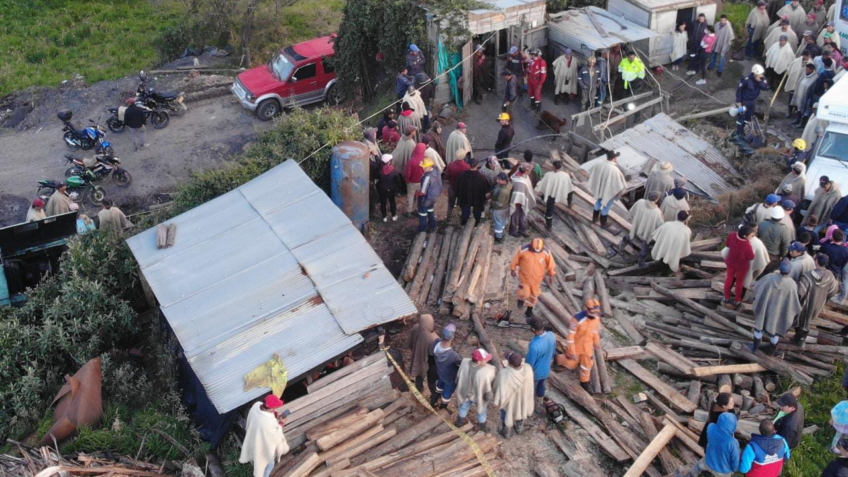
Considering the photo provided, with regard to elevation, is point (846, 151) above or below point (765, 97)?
above

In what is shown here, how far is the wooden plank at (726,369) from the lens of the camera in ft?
37.9

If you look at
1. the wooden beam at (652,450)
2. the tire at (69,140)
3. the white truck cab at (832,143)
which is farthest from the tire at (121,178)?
the white truck cab at (832,143)

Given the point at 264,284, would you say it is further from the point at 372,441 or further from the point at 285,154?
the point at 285,154

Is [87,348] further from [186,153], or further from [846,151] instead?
[846,151]

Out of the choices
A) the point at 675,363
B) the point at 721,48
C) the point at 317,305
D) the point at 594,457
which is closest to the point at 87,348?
the point at 317,305

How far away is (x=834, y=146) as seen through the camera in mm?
14828

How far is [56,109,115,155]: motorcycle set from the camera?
63.2ft

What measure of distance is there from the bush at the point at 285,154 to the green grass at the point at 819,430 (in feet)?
30.7

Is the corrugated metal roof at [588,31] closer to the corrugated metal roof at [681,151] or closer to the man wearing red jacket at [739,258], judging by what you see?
the corrugated metal roof at [681,151]

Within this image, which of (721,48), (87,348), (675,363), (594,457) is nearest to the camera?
(594,457)

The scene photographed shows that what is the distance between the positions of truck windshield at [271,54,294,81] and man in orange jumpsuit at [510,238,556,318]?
39.2ft

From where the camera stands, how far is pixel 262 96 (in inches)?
846

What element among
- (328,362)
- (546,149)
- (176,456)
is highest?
(328,362)

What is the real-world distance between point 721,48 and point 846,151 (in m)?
6.51
